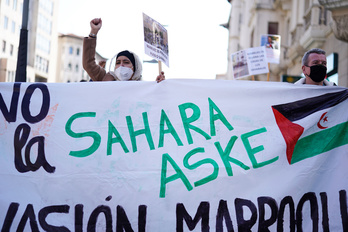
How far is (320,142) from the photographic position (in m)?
4.20

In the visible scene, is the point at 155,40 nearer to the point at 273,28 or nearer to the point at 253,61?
the point at 253,61

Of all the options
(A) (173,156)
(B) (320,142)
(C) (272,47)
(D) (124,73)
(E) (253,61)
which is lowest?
(A) (173,156)

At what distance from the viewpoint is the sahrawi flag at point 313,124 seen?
4.18 metres

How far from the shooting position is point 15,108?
14.2 feet

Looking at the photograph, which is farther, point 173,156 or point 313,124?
point 313,124

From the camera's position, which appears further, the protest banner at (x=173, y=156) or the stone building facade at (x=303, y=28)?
the stone building facade at (x=303, y=28)

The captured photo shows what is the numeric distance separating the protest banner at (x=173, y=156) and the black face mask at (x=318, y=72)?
0.38 meters

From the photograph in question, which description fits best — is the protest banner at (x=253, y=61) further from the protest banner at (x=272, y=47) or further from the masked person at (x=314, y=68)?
the masked person at (x=314, y=68)

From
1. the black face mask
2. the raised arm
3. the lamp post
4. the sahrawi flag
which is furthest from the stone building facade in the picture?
the raised arm

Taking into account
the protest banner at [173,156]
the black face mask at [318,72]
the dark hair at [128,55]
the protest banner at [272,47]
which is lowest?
the protest banner at [173,156]

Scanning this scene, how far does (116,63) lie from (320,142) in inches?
67.0

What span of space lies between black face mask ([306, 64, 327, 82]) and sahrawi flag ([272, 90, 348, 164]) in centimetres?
40

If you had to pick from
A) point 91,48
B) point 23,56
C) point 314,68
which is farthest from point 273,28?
point 91,48

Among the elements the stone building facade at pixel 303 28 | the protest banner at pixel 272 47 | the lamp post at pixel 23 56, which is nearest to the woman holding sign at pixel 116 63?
the lamp post at pixel 23 56
